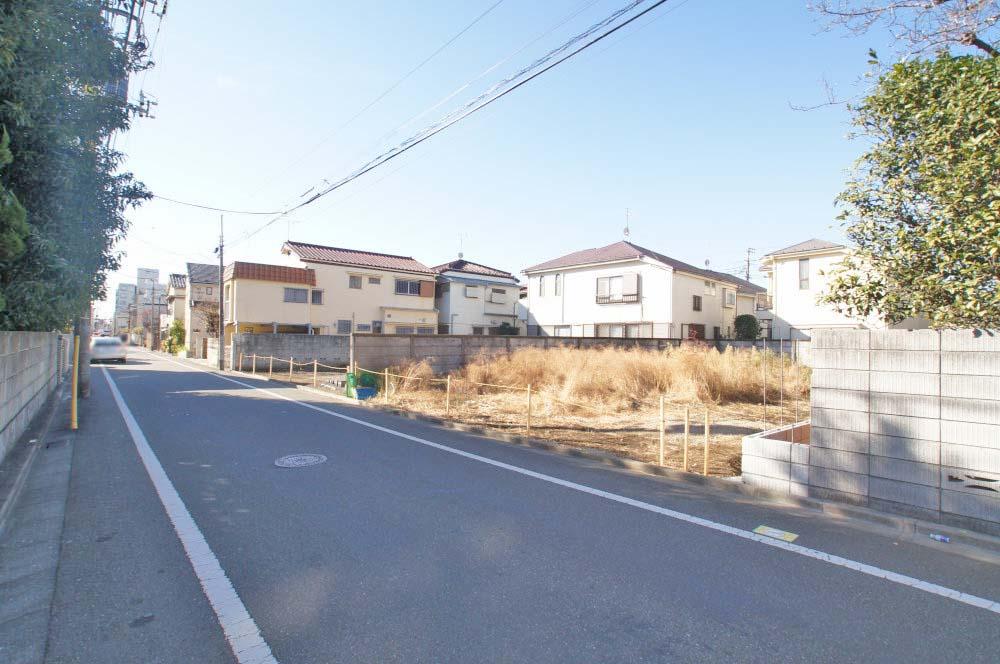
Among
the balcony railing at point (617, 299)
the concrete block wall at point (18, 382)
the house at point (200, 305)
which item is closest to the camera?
the concrete block wall at point (18, 382)

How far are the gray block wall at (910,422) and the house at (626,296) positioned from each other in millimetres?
23184

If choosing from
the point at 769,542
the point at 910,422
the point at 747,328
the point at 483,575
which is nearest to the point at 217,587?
the point at 483,575

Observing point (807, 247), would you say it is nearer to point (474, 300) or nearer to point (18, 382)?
point (474, 300)

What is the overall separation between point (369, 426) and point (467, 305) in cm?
2671

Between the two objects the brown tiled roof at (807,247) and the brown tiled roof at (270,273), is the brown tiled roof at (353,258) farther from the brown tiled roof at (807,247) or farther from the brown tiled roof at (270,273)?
the brown tiled roof at (807,247)

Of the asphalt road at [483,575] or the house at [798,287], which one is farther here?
the house at [798,287]

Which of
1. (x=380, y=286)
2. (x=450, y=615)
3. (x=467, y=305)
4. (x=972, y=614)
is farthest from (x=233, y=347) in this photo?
(x=972, y=614)

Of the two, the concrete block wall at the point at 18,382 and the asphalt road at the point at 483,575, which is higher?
the concrete block wall at the point at 18,382

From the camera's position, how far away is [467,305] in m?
36.0

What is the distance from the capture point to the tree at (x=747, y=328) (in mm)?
29828

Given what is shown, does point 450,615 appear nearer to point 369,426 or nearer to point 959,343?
point 959,343

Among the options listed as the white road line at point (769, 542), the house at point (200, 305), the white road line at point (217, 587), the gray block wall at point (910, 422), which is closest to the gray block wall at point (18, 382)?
the white road line at point (217, 587)

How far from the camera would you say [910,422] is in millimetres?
4520

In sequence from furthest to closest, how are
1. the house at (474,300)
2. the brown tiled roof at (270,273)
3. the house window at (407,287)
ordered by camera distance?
the house at (474,300), the house window at (407,287), the brown tiled roof at (270,273)
